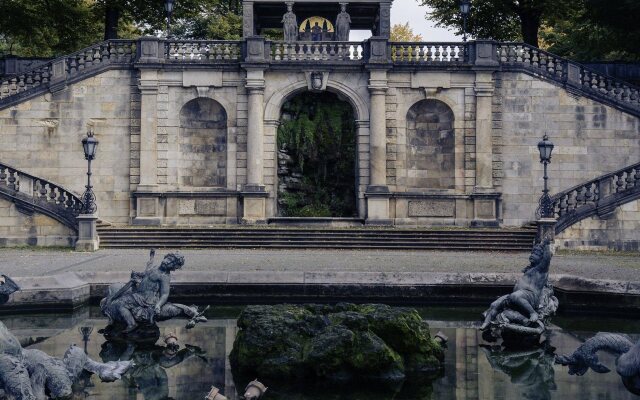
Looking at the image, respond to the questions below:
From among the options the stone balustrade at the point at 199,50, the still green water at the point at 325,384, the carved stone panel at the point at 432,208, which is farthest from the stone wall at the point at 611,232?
the stone balustrade at the point at 199,50

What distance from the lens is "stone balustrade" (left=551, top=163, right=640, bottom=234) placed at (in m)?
23.8

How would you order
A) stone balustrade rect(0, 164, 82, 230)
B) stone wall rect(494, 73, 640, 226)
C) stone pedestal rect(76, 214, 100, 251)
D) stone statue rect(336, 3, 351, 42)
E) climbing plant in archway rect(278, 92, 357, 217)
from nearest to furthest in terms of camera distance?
stone pedestal rect(76, 214, 100, 251)
stone balustrade rect(0, 164, 82, 230)
stone wall rect(494, 73, 640, 226)
climbing plant in archway rect(278, 92, 357, 217)
stone statue rect(336, 3, 351, 42)

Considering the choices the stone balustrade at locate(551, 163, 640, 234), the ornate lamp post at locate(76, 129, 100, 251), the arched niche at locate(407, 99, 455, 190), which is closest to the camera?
the ornate lamp post at locate(76, 129, 100, 251)

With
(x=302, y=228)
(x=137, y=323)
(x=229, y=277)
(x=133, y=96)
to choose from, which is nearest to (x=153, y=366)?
(x=137, y=323)

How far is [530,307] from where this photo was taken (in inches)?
355

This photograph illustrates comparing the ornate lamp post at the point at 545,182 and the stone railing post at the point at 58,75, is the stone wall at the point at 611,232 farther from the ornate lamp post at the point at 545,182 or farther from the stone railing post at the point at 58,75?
the stone railing post at the point at 58,75

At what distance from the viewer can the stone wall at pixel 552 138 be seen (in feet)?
92.8

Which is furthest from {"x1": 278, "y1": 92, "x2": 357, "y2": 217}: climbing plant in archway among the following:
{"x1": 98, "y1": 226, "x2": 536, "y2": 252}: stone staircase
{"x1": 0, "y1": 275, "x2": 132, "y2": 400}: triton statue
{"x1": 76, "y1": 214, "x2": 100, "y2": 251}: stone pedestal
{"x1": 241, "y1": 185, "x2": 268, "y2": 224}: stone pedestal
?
{"x1": 0, "y1": 275, "x2": 132, "y2": 400}: triton statue

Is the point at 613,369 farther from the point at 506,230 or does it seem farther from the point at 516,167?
the point at 516,167

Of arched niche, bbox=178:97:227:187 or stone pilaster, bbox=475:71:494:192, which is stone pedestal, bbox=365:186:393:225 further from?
arched niche, bbox=178:97:227:187

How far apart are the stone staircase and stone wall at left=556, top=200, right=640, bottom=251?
5.25 ft

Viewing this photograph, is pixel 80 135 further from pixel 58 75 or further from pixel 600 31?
pixel 600 31

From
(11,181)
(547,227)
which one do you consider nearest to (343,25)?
(547,227)

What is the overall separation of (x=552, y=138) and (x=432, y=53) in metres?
5.77
